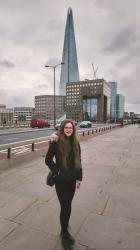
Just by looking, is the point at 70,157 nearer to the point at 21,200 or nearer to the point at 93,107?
the point at 21,200

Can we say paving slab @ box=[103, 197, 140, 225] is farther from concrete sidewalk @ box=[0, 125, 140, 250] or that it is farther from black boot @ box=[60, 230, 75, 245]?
black boot @ box=[60, 230, 75, 245]

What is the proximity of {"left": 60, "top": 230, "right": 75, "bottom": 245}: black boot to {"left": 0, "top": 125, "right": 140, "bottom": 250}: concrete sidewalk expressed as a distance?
8 cm

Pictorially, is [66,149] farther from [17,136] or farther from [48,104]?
[48,104]

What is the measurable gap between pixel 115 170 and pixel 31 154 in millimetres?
3841

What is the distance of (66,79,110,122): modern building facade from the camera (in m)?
146

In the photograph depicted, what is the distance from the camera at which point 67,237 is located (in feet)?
10.0

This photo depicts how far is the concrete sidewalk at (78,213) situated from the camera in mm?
3018

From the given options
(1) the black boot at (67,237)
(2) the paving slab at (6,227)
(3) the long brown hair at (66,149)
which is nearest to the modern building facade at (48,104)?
(2) the paving slab at (6,227)

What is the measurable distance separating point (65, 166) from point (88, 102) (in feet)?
487

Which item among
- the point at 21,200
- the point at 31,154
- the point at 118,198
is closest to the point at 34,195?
the point at 21,200

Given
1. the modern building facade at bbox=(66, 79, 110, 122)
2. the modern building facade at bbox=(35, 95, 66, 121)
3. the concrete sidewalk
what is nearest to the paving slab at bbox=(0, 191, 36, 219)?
the concrete sidewalk

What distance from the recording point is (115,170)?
24.1ft

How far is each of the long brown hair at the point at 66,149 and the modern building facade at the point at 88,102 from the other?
453ft

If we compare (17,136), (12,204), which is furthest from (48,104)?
(12,204)
